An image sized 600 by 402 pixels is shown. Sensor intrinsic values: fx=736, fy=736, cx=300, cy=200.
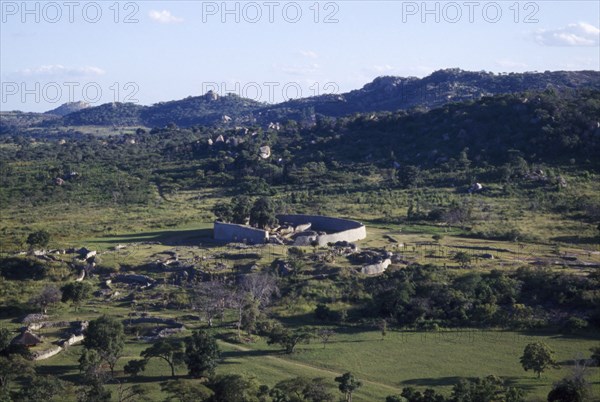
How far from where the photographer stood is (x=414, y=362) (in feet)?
103

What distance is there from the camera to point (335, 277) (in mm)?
43719

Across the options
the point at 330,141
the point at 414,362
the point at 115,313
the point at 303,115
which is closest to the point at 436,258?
the point at 414,362

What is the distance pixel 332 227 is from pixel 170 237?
42.9ft

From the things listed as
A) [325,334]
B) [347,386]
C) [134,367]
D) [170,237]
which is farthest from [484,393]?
[170,237]

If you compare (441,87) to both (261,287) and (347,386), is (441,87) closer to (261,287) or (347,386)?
(261,287)

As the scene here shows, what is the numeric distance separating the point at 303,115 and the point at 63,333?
15194 centimetres

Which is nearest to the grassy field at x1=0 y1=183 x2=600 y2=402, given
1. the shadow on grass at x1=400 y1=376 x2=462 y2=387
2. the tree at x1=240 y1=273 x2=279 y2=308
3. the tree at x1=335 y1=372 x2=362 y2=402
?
the shadow on grass at x1=400 y1=376 x2=462 y2=387

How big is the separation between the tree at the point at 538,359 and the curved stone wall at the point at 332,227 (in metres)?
25.1

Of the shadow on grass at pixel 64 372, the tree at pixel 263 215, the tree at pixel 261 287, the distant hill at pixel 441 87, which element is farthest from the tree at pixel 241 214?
the distant hill at pixel 441 87

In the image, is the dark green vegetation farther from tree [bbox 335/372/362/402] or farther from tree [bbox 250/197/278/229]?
tree [bbox 250/197/278/229]

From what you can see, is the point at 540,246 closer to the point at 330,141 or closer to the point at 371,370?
the point at 371,370

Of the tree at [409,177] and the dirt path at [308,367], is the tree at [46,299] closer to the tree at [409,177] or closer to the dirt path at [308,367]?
the dirt path at [308,367]

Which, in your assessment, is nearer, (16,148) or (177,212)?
(177,212)

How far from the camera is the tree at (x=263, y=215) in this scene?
58469 mm
